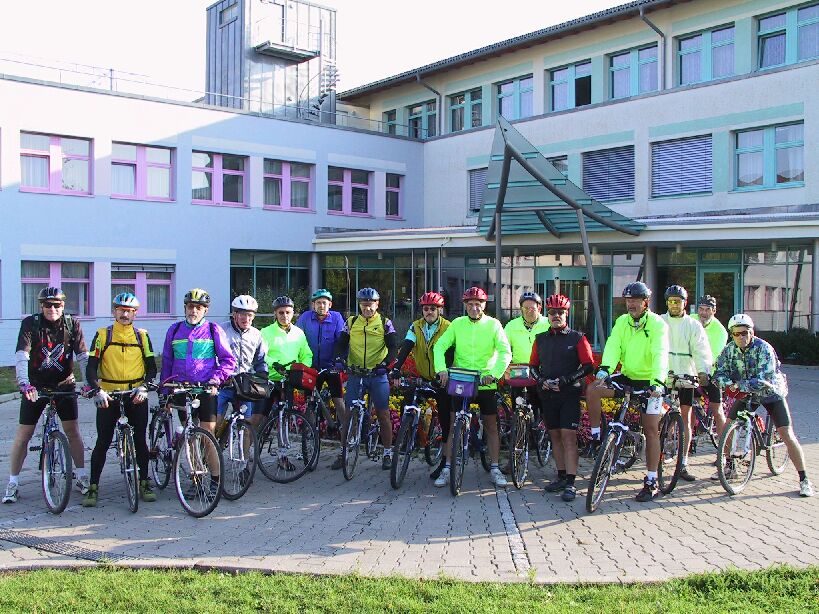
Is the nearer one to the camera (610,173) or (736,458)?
(736,458)

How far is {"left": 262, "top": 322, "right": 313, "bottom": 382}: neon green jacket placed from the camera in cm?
904

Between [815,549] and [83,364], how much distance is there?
5991 millimetres

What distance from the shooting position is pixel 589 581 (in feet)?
17.9

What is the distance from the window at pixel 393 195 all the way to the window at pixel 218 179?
624 cm

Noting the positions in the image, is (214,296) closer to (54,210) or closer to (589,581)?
(54,210)

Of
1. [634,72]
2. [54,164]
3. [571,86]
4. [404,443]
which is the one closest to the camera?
[404,443]

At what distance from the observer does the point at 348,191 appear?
3253 centimetres

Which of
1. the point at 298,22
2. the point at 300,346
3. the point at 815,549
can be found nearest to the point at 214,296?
the point at 298,22

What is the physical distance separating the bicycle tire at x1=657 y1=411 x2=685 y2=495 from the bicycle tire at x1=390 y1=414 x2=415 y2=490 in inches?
88.9

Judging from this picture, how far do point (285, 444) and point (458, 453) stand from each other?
5.82 feet

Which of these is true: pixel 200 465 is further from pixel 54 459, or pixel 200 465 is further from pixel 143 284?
pixel 143 284

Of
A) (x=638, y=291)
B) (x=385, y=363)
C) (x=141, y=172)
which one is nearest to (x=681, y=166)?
(x=141, y=172)

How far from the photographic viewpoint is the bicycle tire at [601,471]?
291 inches

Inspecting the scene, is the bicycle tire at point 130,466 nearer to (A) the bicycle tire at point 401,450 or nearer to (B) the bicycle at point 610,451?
(A) the bicycle tire at point 401,450
